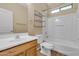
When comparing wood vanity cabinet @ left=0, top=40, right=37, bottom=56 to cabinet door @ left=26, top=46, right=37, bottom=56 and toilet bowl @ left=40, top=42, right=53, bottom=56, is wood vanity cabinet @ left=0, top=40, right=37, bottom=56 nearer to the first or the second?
cabinet door @ left=26, top=46, right=37, bottom=56

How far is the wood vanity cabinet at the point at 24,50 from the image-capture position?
1179 millimetres

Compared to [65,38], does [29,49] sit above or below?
below

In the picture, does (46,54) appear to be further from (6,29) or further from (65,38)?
(6,29)

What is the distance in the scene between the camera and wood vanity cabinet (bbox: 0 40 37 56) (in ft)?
3.87

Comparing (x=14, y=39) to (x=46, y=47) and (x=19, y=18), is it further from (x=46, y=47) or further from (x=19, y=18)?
(x=46, y=47)

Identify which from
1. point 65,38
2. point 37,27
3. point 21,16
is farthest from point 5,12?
point 65,38

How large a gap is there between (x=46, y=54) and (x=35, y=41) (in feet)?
0.82

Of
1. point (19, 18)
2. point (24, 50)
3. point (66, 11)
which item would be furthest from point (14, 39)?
point (66, 11)

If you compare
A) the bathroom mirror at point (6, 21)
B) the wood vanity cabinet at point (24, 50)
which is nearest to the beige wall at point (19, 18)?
the bathroom mirror at point (6, 21)

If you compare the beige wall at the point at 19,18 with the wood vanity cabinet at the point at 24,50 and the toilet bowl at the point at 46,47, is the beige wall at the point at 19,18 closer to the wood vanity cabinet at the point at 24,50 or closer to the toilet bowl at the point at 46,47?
the wood vanity cabinet at the point at 24,50

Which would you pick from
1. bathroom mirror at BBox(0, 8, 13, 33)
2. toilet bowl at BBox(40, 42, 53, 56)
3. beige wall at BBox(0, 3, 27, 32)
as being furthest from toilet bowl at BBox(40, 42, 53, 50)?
bathroom mirror at BBox(0, 8, 13, 33)

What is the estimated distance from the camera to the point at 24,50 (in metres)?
1.45

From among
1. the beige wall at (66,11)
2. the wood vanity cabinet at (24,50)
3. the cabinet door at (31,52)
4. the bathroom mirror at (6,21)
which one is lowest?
the cabinet door at (31,52)

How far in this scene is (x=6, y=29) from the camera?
1443mm
